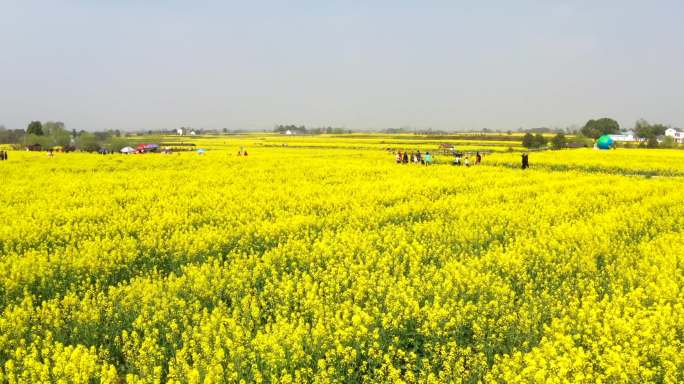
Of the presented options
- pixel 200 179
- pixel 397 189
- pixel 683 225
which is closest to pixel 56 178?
pixel 200 179

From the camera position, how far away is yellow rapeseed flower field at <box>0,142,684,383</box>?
5164mm

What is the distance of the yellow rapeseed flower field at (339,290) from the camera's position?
16.9 feet

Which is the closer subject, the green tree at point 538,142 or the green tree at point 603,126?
the green tree at point 538,142

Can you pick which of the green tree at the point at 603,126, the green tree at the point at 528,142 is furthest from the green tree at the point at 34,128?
the green tree at the point at 603,126

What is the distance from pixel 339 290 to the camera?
7.63m

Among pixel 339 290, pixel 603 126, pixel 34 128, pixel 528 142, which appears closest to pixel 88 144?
pixel 34 128

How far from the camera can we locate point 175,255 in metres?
9.45

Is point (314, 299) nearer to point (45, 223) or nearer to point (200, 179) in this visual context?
point (45, 223)

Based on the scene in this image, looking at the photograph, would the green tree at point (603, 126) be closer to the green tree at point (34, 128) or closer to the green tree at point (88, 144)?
the green tree at point (88, 144)

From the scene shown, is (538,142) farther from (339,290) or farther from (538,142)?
(339,290)

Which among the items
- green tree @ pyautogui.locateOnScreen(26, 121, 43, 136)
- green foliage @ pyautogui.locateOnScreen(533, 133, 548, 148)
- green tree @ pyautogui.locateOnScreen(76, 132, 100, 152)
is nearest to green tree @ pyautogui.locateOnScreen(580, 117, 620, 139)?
green foliage @ pyautogui.locateOnScreen(533, 133, 548, 148)

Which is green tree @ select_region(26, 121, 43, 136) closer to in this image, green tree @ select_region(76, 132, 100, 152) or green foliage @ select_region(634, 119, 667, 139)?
green tree @ select_region(76, 132, 100, 152)

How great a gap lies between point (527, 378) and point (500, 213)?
900cm

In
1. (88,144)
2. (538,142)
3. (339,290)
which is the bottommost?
(339,290)
